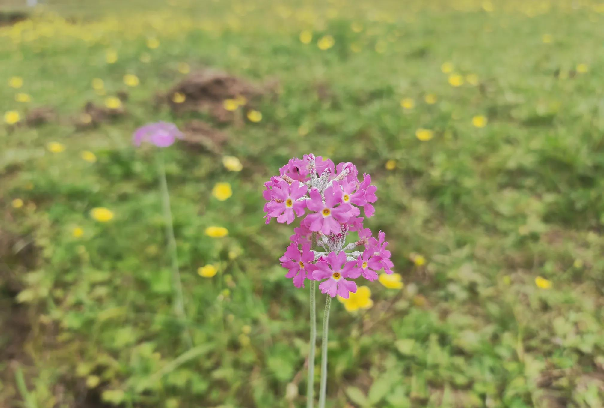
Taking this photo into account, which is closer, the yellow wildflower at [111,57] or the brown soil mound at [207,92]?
the brown soil mound at [207,92]

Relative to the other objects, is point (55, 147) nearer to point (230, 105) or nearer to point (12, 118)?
point (12, 118)

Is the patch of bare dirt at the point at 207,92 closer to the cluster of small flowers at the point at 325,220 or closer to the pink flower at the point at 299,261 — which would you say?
the cluster of small flowers at the point at 325,220

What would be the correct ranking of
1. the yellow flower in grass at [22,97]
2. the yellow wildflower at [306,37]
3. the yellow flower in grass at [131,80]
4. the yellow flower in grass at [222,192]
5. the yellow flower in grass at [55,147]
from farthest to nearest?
1. the yellow wildflower at [306,37]
2. the yellow flower in grass at [131,80]
3. the yellow flower in grass at [22,97]
4. the yellow flower in grass at [55,147]
5. the yellow flower in grass at [222,192]

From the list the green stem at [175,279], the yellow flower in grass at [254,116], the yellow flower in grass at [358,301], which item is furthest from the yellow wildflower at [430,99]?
the green stem at [175,279]

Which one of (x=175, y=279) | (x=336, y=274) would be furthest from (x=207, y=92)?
(x=336, y=274)

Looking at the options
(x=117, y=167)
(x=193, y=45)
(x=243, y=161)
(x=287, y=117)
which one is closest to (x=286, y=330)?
(x=243, y=161)

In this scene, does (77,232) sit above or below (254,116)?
below
